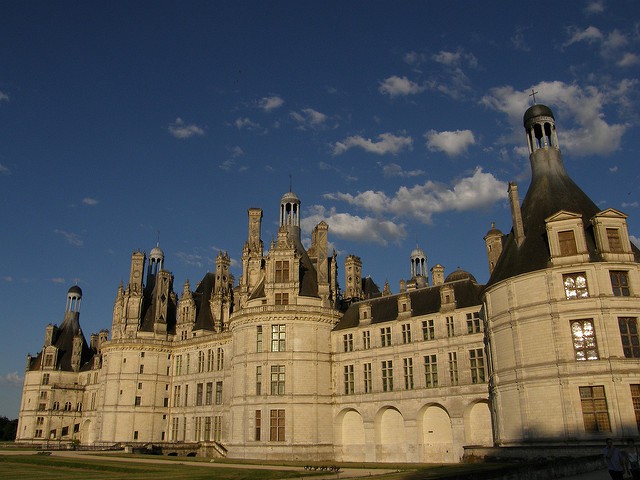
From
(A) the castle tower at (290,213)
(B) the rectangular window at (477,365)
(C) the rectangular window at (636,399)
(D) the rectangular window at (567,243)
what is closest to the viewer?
(C) the rectangular window at (636,399)

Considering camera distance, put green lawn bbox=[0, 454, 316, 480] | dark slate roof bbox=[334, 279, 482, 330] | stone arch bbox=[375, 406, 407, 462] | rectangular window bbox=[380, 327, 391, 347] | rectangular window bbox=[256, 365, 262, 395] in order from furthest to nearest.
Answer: rectangular window bbox=[256, 365, 262, 395]
rectangular window bbox=[380, 327, 391, 347]
stone arch bbox=[375, 406, 407, 462]
dark slate roof bbox=[334, 279, 482, 330]
green lawn bbox=[0, 454, 316, 480]

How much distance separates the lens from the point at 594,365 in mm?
27266

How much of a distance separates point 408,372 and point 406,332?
9.20 ft

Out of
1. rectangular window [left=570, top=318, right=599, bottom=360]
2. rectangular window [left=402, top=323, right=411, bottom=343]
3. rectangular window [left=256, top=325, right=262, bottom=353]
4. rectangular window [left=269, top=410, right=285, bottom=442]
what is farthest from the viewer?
rectangular window [left=256, top=325, right=262, bottom=353]

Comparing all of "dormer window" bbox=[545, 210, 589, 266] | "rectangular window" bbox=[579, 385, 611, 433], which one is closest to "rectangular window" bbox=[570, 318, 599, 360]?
"rectangular window" bbox=[579, 385, 611, 433]

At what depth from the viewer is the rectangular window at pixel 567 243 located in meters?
29.3

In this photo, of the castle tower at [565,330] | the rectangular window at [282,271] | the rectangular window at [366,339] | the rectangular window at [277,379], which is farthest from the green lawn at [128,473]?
the rectangular window at [282,271]

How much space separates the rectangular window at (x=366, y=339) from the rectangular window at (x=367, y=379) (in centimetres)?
133

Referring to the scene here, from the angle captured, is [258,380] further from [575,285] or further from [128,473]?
[575,285]

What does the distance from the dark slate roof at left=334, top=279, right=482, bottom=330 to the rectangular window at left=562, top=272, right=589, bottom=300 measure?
341 inches

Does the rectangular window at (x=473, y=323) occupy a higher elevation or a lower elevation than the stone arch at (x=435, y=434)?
higher

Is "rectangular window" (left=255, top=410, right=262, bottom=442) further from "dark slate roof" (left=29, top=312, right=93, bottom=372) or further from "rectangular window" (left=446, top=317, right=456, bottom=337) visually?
"dark slate roof" (left=29, top=312, right=93, bottom=372)

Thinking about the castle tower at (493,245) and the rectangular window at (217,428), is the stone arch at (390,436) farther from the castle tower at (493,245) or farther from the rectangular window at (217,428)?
the rectangular window at (217,428)

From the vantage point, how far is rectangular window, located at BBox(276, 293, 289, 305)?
4422cm
